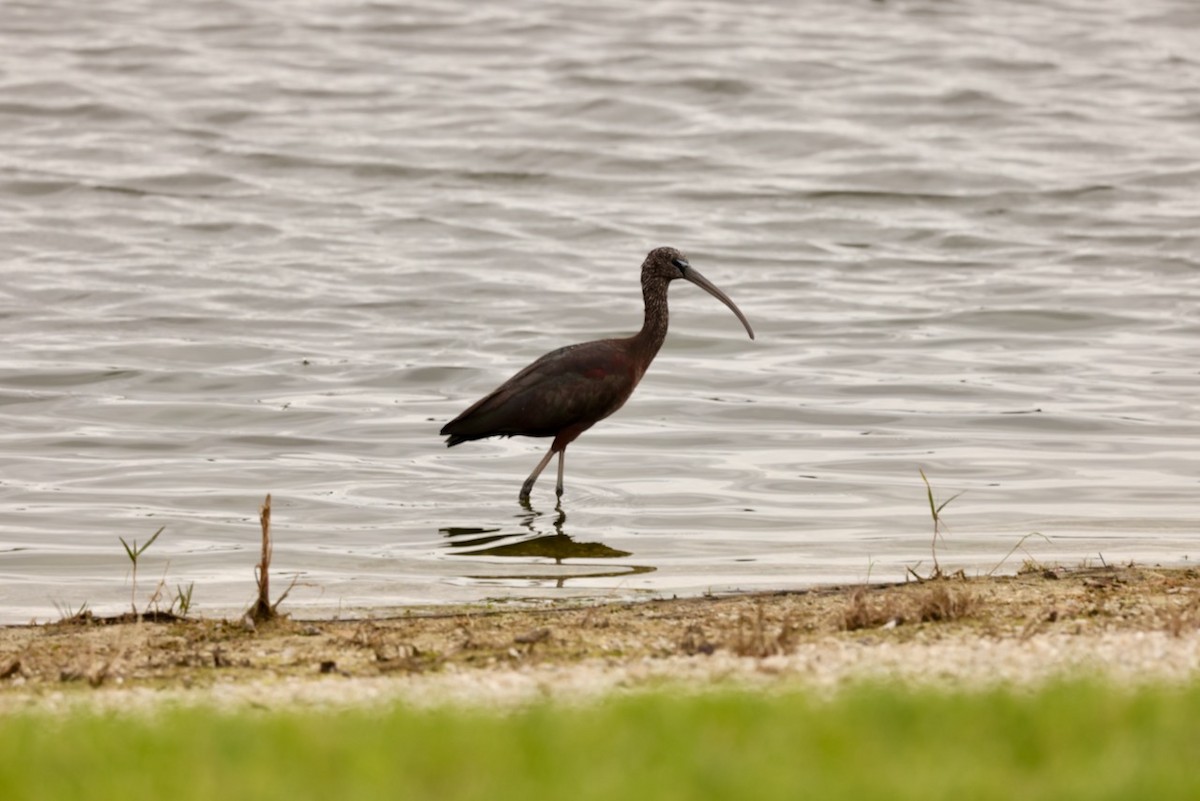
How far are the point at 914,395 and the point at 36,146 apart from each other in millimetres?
19921

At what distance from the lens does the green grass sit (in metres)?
5.49

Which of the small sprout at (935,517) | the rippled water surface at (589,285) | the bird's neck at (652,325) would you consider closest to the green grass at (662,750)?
the small sprout at (935,517)

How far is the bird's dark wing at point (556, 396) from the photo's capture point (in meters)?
15.0

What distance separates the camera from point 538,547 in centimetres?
1384

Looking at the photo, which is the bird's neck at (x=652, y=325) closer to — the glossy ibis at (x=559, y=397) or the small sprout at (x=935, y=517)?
the glossy ibis at (x=559, y=397)

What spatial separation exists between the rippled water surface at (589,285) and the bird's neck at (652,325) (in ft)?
4.01

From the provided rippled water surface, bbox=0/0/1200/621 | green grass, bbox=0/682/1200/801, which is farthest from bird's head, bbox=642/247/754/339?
green grass, bbox=0/682/1200/801

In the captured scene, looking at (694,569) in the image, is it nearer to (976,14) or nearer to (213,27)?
(213,27)

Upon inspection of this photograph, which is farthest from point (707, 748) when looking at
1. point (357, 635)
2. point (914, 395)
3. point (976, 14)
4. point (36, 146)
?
point (976, 14)

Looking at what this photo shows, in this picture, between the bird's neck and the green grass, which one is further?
the bird's neck

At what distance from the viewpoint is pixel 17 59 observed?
39.2 meters

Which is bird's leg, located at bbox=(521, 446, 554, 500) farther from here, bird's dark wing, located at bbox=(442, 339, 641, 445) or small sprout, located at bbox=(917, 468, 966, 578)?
small sprout, located at bbox=(917, 468, 966, 578)

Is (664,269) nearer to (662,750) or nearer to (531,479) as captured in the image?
(531,479)

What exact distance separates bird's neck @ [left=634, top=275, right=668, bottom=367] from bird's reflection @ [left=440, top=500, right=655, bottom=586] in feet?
5.02
